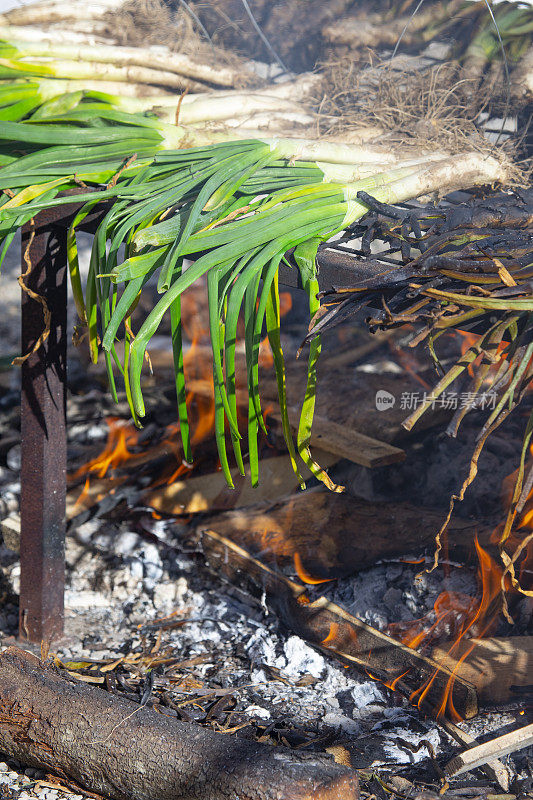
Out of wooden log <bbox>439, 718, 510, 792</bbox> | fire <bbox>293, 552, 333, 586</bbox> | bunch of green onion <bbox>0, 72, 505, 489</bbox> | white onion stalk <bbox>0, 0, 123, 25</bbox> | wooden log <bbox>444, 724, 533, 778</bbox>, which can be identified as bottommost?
fire <bbox>293, 552, 333, 586</bbox>

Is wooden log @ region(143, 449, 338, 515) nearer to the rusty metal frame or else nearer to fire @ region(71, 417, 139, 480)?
fire @ region(71, 417, 139, 480)

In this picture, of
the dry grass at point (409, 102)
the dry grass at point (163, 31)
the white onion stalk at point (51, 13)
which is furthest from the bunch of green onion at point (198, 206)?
the white onion stalk at point (51, 13)

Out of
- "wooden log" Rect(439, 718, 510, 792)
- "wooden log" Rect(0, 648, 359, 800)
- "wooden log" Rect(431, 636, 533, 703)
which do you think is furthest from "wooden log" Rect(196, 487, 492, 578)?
"wooden log" Rect(0, 648, 359, 800)

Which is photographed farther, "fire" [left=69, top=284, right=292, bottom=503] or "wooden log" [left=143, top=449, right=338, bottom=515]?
"fire" [left=69, top=284, right=292, bottom=503]

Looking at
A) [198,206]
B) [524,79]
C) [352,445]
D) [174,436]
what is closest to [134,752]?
[198,206]

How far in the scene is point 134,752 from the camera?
190 cm

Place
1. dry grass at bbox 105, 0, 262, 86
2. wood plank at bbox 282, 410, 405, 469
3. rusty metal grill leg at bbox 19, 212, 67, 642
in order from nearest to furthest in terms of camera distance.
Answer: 1. rusty metal grill leg at bbox 19, 212, 67, 642
2. wood plank at bbox 282, 410, 405, 469
3. dry grass at bbox 105, 0, 262, 86

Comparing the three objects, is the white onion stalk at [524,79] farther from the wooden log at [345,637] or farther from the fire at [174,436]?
the wooden log at [345,637]

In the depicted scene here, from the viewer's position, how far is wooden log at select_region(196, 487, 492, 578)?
300cm

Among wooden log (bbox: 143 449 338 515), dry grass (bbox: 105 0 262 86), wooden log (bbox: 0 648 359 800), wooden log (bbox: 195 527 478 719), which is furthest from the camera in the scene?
dry grass (bbox: 105 0 262 86)

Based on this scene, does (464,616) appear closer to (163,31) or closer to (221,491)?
(221,491)

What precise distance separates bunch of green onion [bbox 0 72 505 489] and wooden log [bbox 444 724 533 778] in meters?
1.02

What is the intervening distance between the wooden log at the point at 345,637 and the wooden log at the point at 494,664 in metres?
0.06

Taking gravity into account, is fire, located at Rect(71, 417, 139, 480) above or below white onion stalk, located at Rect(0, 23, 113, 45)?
below
